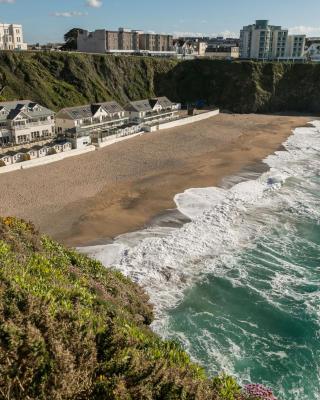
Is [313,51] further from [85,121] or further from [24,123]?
[24,123]

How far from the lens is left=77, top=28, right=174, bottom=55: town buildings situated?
326 ft

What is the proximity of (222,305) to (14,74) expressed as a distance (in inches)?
2119

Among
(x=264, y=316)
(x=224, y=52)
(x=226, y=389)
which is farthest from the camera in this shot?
(x=224, y=52)

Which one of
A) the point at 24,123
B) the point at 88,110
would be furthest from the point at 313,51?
the point at 24,123

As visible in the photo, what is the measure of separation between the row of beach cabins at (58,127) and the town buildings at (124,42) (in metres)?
47.2

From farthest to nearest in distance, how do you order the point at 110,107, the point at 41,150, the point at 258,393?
the point at 110,107
the point at 41,150
the point at 258,393

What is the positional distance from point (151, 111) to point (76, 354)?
5708cm

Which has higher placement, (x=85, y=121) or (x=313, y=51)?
(x=313, y=51)

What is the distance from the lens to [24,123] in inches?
1789

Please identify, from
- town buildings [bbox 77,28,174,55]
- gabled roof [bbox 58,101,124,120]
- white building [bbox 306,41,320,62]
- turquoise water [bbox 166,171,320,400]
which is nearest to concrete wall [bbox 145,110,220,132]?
gabled roof [bbox 58,101,124,120]

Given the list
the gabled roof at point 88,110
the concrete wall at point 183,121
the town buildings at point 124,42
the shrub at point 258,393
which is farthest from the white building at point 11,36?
the shrub at point 258,393

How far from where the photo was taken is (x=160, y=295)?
2042 centimetres

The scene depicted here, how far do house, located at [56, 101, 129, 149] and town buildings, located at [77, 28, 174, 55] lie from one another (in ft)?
163

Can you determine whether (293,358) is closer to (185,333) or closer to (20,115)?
(185,333)
